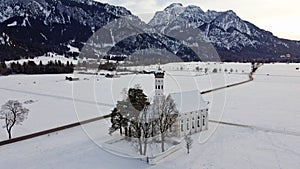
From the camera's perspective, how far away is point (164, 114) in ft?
83.5

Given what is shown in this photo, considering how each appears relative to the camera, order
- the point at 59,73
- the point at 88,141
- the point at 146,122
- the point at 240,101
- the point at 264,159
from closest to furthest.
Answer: the point at 264,159
the point at 146,122
the point at 88,141
the point at 240,101
the point at 59,73

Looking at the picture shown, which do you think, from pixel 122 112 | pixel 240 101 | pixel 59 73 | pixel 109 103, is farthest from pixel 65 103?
pixel 59 73

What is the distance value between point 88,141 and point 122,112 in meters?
5.01

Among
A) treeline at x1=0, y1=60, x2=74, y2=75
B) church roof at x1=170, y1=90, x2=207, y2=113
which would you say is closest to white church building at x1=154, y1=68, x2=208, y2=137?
church roof at x1=170, y1=90, x2=207, y2=113

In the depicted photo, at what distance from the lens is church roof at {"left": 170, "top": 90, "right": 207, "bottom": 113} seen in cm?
2908

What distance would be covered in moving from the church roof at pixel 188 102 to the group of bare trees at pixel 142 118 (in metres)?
2.54

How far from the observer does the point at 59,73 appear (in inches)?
4355

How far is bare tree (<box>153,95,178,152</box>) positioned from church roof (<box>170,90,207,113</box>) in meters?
1.83

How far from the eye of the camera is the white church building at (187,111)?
27906mm

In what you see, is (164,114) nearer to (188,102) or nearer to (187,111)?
(187,111)

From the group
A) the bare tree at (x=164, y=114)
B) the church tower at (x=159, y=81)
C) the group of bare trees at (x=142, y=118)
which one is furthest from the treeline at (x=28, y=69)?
the bare tree at (x=164, y=114)

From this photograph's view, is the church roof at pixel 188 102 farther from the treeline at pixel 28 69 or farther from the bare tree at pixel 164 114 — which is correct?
the treeline at pixel 28 69

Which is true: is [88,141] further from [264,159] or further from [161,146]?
[264,159]

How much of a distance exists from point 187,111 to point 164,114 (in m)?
4.28
